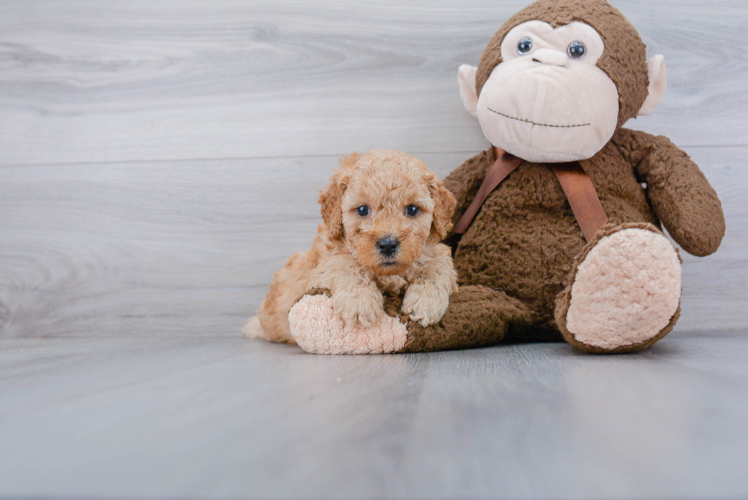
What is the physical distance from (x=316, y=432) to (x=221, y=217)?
956mm

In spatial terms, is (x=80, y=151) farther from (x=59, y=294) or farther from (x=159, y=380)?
(x=159, y=380)

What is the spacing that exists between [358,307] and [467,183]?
0.42 meters

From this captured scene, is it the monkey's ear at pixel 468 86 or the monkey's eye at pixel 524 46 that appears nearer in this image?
the monkey's eye at pixel 524 46

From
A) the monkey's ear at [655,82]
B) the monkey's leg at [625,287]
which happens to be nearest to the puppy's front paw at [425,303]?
the monkey's leg at [625,287]

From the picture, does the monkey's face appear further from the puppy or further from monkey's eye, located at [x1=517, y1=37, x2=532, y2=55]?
the puppy

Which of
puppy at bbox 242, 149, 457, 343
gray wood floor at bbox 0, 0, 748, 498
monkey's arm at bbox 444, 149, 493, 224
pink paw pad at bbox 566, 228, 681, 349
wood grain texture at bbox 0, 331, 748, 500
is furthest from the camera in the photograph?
gray wood floor at bbox 0, 0, 748, 498

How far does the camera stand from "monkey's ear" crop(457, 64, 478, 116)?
44.2 inches

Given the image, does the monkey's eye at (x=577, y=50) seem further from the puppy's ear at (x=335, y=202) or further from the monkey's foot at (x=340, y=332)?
the monkey's foot at (x=340, y=332)

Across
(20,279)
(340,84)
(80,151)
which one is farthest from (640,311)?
(20,279)

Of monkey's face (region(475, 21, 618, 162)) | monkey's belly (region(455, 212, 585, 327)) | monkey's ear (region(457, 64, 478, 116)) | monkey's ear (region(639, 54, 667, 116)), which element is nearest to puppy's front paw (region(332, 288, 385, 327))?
monkey's belly (region(455, 212, 585, 327))

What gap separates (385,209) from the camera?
0.85 meters

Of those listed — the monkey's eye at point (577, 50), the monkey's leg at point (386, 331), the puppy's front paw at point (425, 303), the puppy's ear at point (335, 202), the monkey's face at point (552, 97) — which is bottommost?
the monkey's leg at point (386, 331)

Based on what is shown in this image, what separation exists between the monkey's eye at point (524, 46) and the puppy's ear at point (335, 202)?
15.7 inches

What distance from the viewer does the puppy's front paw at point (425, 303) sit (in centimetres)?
87
